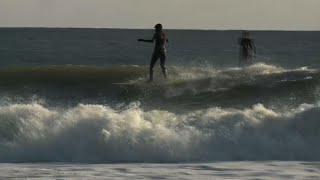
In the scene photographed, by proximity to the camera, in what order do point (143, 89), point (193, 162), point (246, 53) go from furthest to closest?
point (246, 53) → point (143, 89) → point (193, 162)

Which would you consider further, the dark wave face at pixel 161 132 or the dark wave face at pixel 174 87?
the dark wave face at pixel 174 87

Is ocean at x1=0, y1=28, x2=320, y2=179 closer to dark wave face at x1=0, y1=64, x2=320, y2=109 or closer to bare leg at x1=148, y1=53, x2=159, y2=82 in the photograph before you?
dark wave face at x1=0, y1=64, x2=320, y2=109

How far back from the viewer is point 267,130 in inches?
472

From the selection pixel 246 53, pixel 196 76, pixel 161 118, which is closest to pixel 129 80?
pixel 196 76

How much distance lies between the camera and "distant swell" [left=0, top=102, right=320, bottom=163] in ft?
36.4

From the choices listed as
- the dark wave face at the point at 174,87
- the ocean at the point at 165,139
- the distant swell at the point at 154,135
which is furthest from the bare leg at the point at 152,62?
the distant swell at the point at 154,135

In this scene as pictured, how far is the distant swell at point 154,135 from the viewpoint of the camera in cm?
1109

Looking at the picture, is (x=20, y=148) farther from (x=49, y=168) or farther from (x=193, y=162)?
(x=193, y=162)

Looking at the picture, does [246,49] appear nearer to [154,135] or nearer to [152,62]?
[152,62]

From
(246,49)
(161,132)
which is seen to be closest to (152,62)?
(246,49)

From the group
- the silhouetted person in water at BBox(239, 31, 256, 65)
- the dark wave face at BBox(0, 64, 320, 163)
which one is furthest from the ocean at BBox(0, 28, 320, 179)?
the silhouetted person in water at BBox(239, 31, 256, 65)

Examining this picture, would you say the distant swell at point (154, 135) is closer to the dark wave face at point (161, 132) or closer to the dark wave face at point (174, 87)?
the dark wave face at point (161, 132)

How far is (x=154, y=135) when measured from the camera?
11.7 metres

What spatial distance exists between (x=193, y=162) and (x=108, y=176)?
1850 mm
